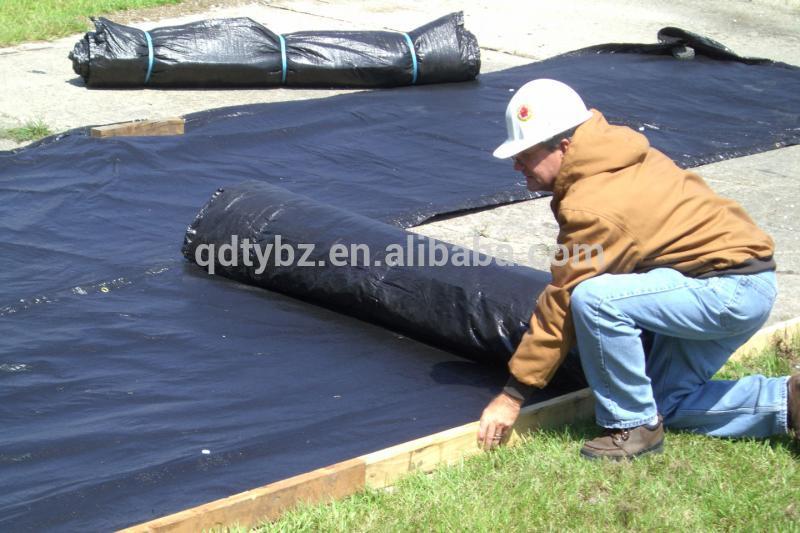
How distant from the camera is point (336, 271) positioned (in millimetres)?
4402

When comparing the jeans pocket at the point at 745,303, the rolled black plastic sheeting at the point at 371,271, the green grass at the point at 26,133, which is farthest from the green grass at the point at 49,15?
the jeans pocket at the point at 745,303

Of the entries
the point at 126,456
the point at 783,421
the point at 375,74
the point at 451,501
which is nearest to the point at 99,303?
the point at 126,456

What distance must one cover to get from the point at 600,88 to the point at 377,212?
3376 mm

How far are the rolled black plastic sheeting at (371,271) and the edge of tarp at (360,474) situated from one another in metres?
0.36

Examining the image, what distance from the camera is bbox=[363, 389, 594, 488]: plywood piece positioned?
3.24m

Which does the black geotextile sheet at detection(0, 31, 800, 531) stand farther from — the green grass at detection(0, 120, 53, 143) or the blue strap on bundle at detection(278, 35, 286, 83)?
the blue strap on bundle at detection(278, 35, 286, 83)

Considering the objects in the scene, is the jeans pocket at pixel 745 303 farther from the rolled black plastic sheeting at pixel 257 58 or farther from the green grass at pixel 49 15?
the green grass at pixel 49 15

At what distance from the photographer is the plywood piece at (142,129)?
6.76 metres

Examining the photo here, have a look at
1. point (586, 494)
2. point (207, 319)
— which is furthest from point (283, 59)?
point (586, 494)

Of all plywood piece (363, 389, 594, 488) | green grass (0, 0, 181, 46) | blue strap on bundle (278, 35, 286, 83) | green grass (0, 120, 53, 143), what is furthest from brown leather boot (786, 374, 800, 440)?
green grass (0, 0, 181, 46)

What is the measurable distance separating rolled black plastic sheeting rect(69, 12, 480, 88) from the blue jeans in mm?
5390

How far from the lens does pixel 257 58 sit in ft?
28.4

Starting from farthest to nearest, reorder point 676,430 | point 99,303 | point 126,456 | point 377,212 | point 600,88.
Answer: point 600,88, point 377,212, point 99,303, point 676,430, point 126,456

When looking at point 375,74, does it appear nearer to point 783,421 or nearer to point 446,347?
point 446,347
